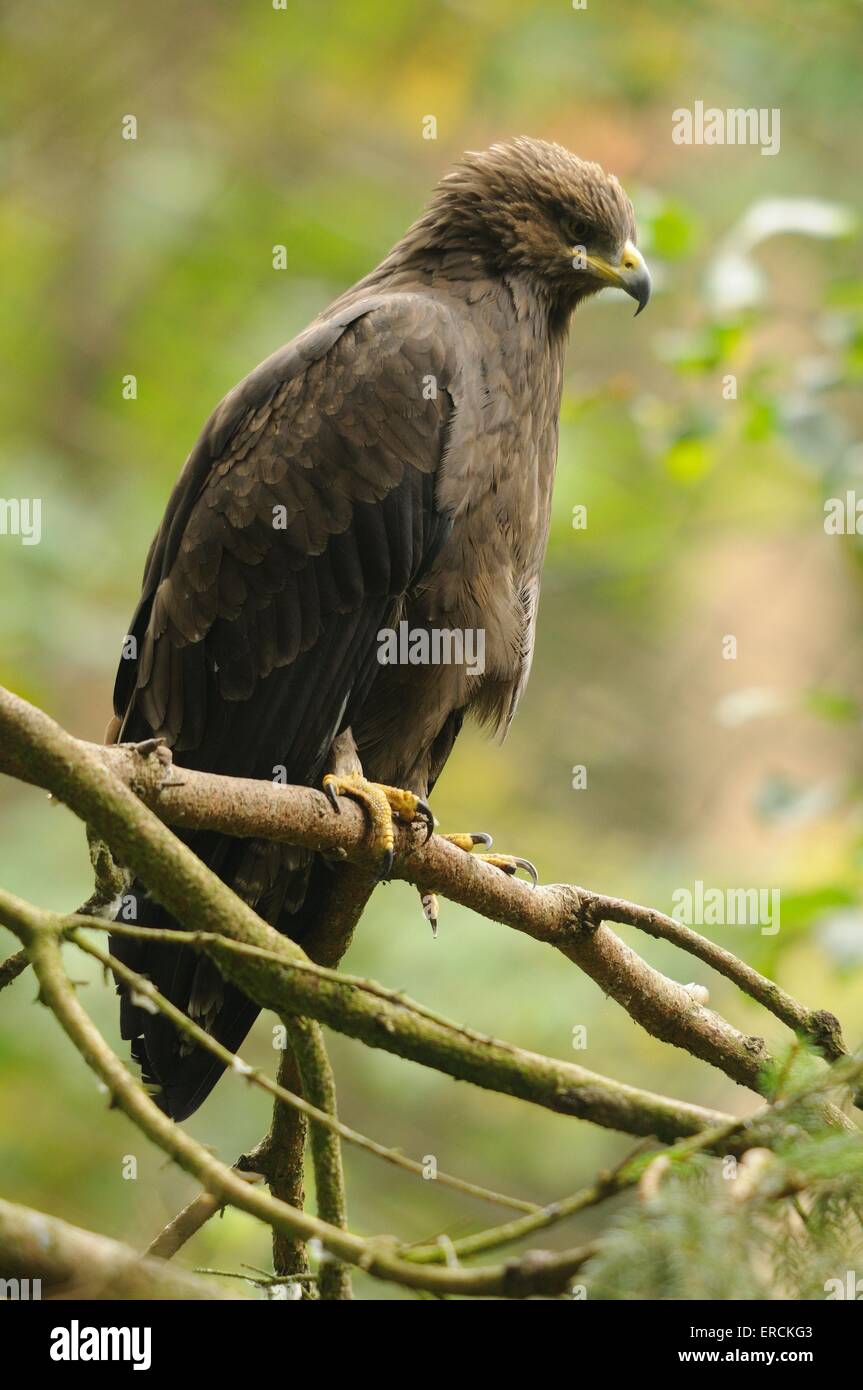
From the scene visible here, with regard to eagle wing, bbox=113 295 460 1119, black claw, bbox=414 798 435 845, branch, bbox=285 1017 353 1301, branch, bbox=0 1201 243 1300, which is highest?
eagle wing, bbox=113 295 460 1119

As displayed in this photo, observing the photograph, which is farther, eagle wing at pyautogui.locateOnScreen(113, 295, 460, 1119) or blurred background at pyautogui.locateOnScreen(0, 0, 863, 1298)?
blurred background at pyautogui.locateOnScreen(0, 0, 863, 1298)

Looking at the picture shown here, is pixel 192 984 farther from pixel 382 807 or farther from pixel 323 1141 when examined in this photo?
pixel 323 1141

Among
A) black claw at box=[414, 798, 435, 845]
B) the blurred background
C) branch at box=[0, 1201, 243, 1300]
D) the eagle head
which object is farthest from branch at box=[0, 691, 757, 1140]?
the blurred background

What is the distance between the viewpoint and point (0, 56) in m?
10.4

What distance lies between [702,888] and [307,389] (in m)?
4.01

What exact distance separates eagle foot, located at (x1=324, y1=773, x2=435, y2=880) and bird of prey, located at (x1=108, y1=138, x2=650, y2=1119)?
0.02 meters

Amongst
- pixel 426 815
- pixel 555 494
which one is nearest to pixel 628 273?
pixel 426 815

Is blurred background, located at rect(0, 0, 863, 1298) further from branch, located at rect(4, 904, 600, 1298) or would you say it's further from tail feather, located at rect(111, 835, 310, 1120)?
branch, located at rect(4, 904, 600, 1298)

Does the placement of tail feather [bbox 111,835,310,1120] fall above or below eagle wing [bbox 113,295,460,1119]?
below

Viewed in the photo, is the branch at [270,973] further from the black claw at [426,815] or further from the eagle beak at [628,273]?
the eagle beak at [628,273]

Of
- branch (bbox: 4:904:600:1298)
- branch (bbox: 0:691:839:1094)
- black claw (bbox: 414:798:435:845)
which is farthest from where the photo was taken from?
black claw (bbox: 414:798:435:845)

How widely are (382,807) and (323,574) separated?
698mm

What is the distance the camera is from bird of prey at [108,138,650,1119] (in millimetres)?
3773

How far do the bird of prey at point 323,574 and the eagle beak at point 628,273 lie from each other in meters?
0.40
